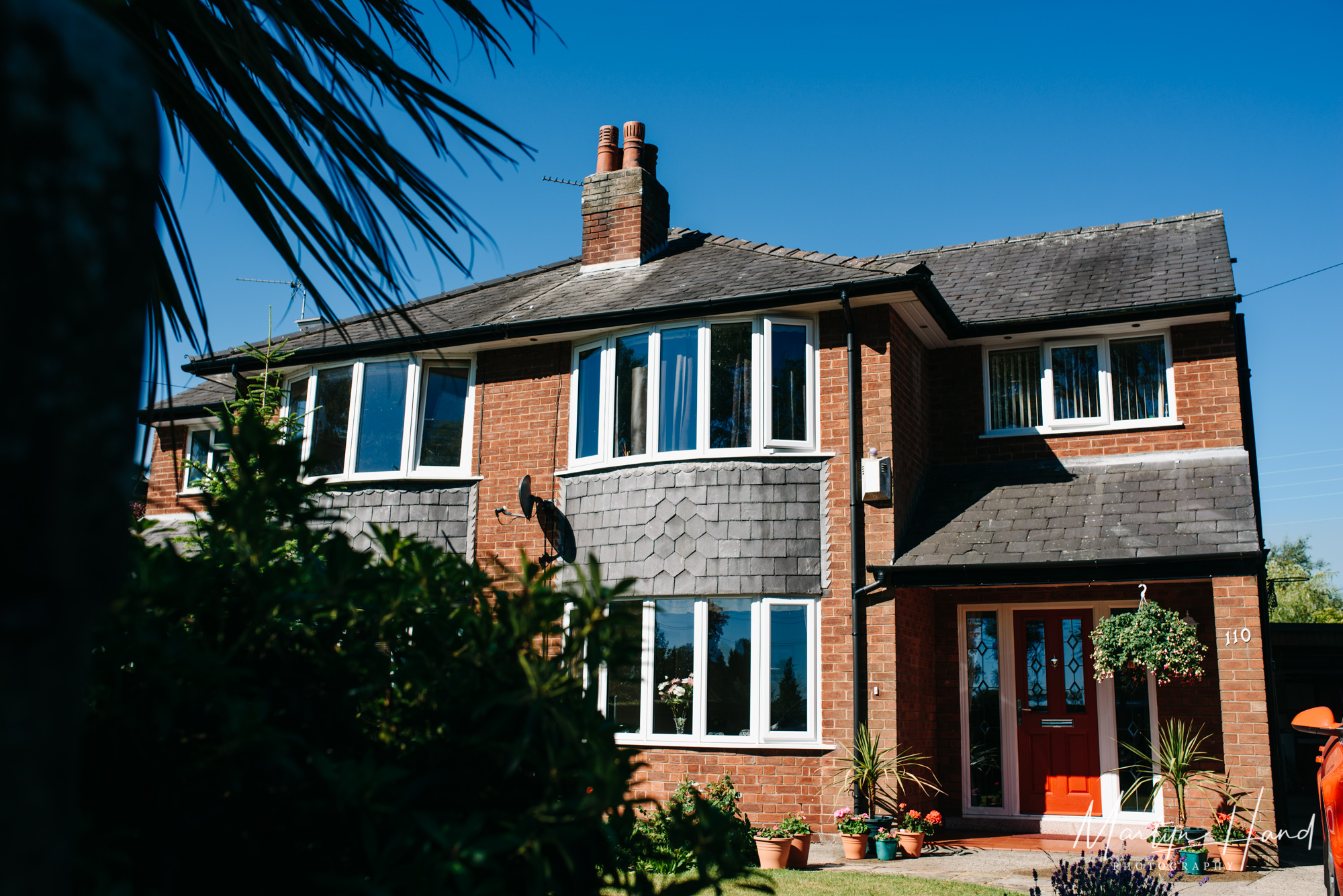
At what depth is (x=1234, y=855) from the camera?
9141 mm

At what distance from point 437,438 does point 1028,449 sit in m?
7.37

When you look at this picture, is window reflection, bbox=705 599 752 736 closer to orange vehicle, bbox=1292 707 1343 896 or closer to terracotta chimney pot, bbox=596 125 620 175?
orange vehicle, bbox=1292 707 1343 896

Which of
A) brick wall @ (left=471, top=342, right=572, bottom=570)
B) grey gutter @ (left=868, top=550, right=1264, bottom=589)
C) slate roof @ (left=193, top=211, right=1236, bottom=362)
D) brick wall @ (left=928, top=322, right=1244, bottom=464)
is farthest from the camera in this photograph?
brick wall @ (left=471, top=342, right=572, bottom=570)

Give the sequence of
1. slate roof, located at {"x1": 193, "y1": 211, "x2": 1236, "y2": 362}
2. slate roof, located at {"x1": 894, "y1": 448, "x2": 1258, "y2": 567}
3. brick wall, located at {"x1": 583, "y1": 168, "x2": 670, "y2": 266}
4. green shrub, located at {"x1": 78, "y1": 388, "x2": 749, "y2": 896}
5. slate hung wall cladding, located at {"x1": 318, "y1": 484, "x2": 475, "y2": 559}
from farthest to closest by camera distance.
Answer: brick wall, located at {"x1": 583, "y1": 168, "x2": 670, "y2": 266}, slate hung wall cladding, located at {"x1": 318, "y1": 484, "x2": 475, "y2": 559}, slate roof, located at {"x1": 193, "y1": 211, "x2": 1236, "y2": 362}, slate roof, located at {"x1": 894, "y1": 448, "x2": 1258, "y2": 567}, green shrub, located at {"x1": 78, "y1": 388, "x2": 749, "y2": 896}

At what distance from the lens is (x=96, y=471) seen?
93 cm

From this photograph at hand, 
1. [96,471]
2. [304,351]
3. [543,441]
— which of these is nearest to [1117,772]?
[543,441]

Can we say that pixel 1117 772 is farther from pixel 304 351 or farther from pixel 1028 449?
pixel 304 351

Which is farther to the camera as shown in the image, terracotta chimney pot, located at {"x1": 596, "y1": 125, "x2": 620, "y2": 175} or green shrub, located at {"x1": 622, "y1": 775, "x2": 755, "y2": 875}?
terracotta chimney pot, located at {"x1": 596, "y1": 125, "x2": 620, "y2": 175}

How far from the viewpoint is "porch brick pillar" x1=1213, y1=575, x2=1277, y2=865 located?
923 centimetres

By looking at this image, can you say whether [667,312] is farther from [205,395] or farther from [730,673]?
[205,395]

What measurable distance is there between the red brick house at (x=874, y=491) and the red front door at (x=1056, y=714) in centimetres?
3

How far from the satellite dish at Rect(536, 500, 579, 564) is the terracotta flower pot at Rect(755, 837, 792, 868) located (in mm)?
4262

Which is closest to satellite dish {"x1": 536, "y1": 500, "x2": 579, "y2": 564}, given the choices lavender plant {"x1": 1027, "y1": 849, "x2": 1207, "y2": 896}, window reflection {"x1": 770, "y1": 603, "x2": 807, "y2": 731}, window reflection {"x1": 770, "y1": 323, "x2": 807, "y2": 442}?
window reflection {"x1": 770, "y1": 603, "x2": 807, "y2": 731}

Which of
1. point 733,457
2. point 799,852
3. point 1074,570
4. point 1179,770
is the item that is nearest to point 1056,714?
point 1179,770
